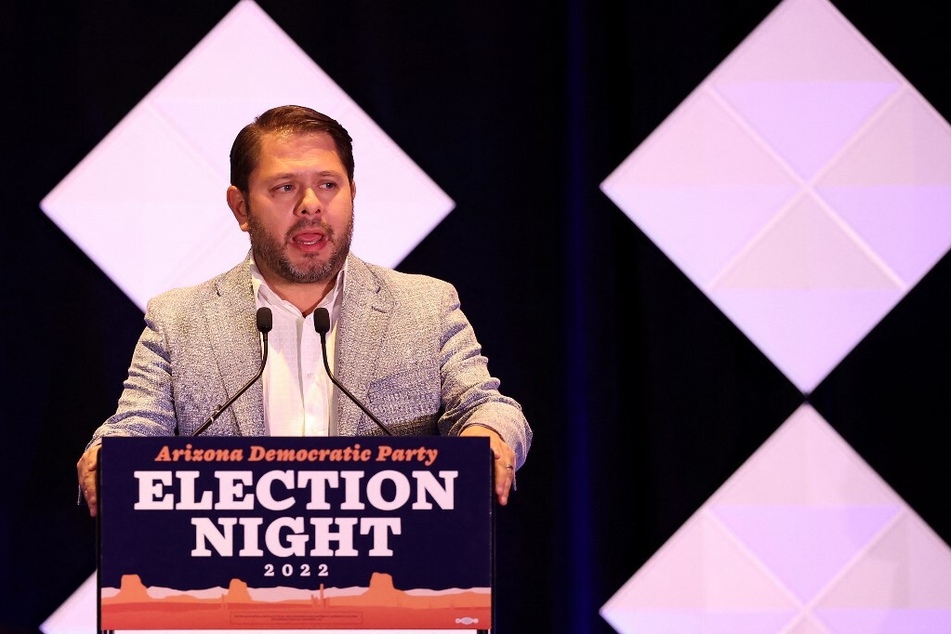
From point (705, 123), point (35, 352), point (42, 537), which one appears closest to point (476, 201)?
point (705, 123)

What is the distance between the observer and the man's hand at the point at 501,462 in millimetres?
1801

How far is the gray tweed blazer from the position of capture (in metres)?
2.22

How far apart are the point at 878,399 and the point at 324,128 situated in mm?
1720

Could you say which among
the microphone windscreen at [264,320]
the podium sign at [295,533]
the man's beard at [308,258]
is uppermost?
the man's beard at [308,258]

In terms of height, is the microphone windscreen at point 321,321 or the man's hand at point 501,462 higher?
the microphone windscreen at point 321,321

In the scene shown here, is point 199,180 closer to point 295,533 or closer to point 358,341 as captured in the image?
point 358,341

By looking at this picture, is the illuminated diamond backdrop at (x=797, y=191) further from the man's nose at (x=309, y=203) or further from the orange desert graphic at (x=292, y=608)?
the orange desert graphic at (x=292, y=608)

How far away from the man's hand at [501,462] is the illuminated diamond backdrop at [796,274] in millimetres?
1260

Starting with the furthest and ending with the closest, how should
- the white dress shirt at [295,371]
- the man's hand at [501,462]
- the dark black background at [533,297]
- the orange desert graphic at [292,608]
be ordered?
the dark black background at [533,297] → the white dress shirt at [295,371] → the man's hand at [501,462] → the orange desert graphic at [292,608]

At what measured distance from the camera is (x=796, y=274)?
3.08 metres

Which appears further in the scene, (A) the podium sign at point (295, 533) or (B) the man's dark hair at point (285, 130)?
(B) the man's dark hair at point (285, 130)

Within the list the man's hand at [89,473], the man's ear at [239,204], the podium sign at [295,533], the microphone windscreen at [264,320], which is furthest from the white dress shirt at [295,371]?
the podium sign at [295,533]

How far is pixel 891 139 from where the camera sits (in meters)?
3.12

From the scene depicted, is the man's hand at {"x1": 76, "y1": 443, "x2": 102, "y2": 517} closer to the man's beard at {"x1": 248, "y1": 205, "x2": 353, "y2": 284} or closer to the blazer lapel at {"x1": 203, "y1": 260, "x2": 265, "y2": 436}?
the blazer lapel at {"x1": 203, "y1": 260, "x2": 265, "y2": 436}
